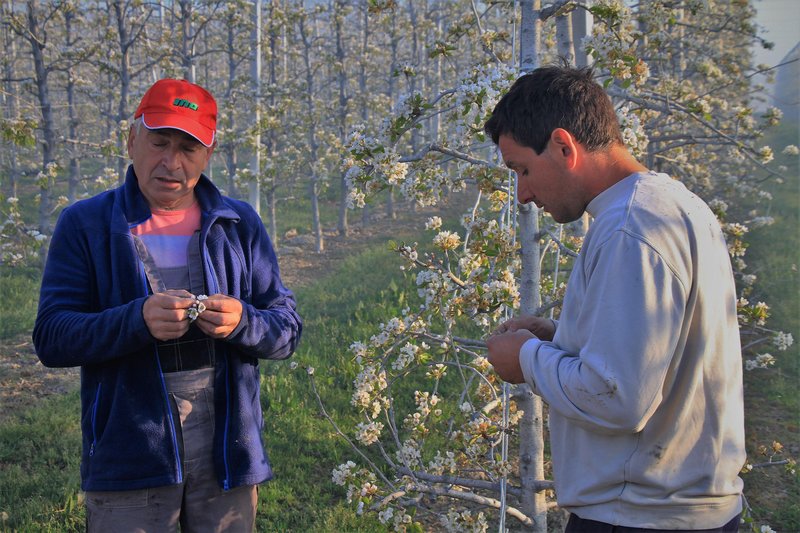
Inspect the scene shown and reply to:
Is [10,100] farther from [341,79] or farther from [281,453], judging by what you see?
[281,453]

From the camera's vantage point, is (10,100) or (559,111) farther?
(10,100)

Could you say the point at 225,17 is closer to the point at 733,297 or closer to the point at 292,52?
the point at 292,52

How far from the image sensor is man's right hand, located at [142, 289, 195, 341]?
5.82ft

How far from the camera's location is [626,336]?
1312mm

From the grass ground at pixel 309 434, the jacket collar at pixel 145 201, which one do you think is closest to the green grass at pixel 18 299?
the grass ground at pixel 309 434

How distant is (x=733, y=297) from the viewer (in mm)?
1514

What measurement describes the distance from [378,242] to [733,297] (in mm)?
11187

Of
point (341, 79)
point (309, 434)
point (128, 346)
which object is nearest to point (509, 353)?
point (128, 346)

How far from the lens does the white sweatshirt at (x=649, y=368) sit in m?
1.32

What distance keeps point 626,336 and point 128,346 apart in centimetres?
131

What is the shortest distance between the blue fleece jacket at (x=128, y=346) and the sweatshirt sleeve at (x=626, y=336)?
3.41 ft

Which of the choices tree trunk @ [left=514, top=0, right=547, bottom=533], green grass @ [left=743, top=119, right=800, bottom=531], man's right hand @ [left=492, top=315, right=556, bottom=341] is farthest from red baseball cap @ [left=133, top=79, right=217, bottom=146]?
green grass @ [left=743, top=119, right=800, bottom=531]

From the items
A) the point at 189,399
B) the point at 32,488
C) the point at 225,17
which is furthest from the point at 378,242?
the point at 189,399

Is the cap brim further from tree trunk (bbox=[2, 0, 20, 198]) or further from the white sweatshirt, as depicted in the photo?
tree trunk (bbox=[2, 0, 20, 198])
